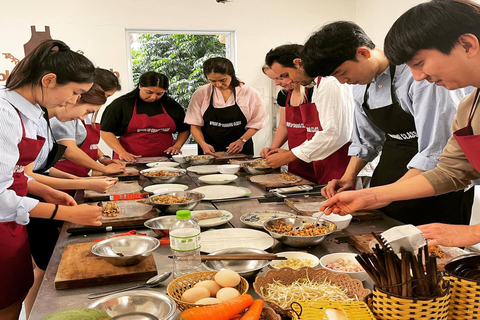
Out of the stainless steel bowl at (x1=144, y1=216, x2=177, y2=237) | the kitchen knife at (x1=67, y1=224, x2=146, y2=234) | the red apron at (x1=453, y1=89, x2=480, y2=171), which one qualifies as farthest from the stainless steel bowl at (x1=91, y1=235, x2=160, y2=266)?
the red apron at (x1=453, y1=89, x2=480, y2=171)

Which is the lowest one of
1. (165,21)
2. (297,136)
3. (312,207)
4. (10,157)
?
(312,207)

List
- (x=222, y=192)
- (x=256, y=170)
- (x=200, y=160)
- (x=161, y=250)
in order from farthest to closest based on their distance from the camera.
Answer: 1. (x=200, y=160)
2. (x=256, y=170)
3. (x=222, y=192)
4. (x=161, y=250)

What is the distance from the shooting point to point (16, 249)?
6.57ft

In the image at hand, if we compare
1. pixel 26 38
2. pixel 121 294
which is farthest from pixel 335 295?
pixel 26 38

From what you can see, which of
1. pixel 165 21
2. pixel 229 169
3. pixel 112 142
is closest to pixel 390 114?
pixel 229 169

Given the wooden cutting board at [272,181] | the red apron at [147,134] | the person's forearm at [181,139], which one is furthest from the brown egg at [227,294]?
the person's forearm at [181,139]

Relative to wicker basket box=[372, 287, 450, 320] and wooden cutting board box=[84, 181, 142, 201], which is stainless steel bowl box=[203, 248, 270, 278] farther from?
wooden cutting board box=[84, 181, 142, 201]

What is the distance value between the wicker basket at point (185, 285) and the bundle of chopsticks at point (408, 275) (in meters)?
0.38

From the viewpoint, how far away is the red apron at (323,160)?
126 inches

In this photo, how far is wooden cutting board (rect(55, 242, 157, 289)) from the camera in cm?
136

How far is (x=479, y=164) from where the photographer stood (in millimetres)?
1552

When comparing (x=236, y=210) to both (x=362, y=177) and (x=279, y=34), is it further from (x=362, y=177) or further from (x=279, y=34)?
(x=279, y=34)

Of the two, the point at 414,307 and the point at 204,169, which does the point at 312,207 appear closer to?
the point at 414,307

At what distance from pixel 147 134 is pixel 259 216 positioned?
2.62m
